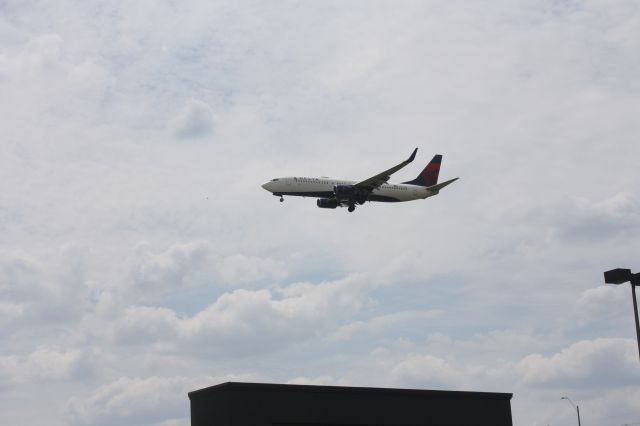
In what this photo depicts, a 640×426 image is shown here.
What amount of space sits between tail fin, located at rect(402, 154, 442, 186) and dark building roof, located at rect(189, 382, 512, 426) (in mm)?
69230

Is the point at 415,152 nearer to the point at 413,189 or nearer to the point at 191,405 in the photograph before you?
the point at 413,189

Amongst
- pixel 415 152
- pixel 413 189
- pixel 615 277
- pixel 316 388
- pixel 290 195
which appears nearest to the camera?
pixel 615 277

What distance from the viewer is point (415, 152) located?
73625 millimetres

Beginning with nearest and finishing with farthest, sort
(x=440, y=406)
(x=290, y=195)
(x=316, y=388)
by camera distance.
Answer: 1. (x=316, y=388)
2. (x=440, y=406)
3. (x=290, y=195)

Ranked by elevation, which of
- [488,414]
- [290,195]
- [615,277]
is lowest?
[488,414]

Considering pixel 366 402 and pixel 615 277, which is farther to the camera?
pixel 366 402

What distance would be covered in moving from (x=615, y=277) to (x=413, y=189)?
6757 cm

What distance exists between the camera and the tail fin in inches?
4058

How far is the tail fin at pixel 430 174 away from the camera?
10306 cm

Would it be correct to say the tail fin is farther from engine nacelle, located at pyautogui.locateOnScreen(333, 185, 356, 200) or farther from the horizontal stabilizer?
engine nacelle, located at pyautogui.locateOnScreen(333, 185, 356, 200)

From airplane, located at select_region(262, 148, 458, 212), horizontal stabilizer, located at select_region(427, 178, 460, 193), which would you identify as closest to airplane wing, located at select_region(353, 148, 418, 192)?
airplane, located at select_region(262, 148, 458, 212)

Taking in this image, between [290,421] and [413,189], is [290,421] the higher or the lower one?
the lower one

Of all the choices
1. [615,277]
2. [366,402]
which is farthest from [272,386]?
[615,277]

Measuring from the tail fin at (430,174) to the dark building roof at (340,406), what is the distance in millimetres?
69230
